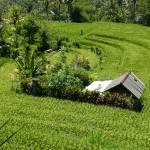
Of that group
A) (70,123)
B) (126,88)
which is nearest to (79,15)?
(126,88)

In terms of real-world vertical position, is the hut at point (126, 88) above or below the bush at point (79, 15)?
above

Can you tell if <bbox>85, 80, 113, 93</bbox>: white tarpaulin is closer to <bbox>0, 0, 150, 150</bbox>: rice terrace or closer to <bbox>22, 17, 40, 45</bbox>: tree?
<bbox>0, 0, 150, 150</bbox>: rice terrace

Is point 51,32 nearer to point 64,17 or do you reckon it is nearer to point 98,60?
point 98,60

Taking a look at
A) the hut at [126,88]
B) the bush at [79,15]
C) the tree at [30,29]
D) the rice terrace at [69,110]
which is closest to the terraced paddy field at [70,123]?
the rice terrace at [69,110]

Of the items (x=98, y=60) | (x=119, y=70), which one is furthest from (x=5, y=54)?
(x=119, y=70)

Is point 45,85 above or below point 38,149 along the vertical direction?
below

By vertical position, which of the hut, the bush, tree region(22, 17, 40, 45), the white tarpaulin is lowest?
the bush

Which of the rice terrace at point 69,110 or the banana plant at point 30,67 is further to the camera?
the banana plant at point 30,67

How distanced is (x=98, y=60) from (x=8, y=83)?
1652 centimetres

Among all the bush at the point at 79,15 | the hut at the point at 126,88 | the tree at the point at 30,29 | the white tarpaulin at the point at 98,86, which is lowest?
the bush at the point at 79,15

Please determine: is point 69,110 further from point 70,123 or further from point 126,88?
point 126,88

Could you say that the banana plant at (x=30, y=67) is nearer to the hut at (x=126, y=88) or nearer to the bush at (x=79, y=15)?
the hut at (x=126, y=88)

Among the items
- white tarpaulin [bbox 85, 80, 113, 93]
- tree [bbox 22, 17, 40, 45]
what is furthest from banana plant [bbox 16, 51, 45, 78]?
tree [bbox 22, 17, 40, 45]

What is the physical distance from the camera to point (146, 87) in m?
29.6
